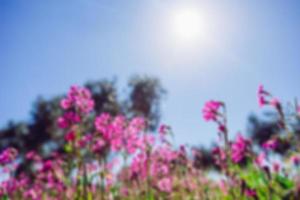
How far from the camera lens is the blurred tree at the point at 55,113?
3544cm

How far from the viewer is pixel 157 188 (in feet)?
20.7

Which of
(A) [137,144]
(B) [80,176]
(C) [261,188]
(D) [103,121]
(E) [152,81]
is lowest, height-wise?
(C) [261,188]

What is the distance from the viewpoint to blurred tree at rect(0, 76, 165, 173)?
3544 cm

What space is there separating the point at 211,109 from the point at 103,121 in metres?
1.71

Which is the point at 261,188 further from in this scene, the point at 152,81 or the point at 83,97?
the point at 152,81

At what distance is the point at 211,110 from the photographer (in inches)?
167

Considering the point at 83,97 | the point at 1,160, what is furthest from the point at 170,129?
the point at 1,160

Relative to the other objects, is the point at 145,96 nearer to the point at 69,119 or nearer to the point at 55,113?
the point at 55,113

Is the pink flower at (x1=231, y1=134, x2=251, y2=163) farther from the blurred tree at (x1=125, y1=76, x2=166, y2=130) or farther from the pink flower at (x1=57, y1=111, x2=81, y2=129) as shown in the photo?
the blurred tree at (x1=125, y1=76, x2=166, y2=130)

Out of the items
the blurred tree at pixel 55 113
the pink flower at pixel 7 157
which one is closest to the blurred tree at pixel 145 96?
the blurred tree at pixel 55 113

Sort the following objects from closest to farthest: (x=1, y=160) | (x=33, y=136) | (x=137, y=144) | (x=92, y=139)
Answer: (x=92, y=139) < (x=137, y=144) < (x=1, y=160) < (x=33, y=136)

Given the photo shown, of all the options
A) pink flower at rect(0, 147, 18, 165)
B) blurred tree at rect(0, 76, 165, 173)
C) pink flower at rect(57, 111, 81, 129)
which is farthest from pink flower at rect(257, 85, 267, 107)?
blurred tree at rect(0, 76, 165, 173)

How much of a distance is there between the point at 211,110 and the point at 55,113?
32907mm

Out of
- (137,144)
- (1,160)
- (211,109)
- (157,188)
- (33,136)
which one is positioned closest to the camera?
(211,109)
